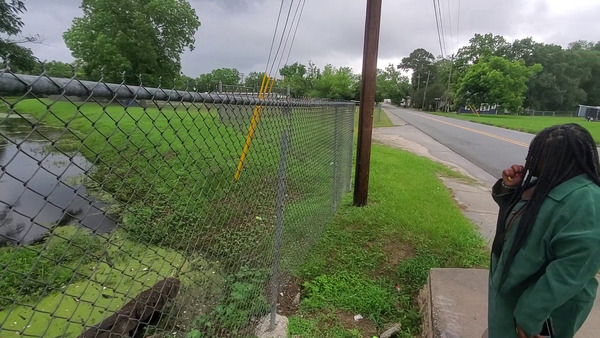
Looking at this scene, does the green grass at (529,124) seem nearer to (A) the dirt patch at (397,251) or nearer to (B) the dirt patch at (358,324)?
(A) the dirt patch at (397,251)

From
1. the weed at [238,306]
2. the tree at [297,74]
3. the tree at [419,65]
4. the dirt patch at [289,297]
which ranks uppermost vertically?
the tree at [419,65]

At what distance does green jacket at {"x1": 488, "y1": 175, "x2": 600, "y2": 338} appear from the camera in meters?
1.33

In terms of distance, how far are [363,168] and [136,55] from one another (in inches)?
1419

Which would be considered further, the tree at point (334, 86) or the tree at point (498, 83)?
the tree at point (334, 86)

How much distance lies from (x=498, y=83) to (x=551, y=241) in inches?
2153

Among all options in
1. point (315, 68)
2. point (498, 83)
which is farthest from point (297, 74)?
point (498, 83)

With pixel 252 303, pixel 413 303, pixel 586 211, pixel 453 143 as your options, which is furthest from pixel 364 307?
pixel 453 143

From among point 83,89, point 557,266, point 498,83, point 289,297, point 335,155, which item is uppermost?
point 498,83

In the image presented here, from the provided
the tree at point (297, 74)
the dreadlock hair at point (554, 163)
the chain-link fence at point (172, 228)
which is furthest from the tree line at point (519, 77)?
the dreadlock hair at point (554, 163)

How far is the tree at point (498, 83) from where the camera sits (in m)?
47.8

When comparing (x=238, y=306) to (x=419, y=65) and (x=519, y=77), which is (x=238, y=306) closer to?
(x=519, y=77)

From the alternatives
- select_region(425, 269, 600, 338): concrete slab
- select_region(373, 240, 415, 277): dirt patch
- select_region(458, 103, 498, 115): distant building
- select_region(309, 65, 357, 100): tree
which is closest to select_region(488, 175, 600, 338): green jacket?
select_region(425, 269, 600, 338): concrete slab

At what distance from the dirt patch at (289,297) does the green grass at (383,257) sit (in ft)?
0.32

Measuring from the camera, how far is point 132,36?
113 feet
